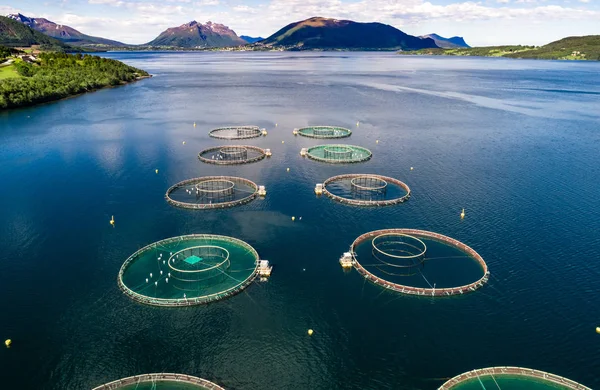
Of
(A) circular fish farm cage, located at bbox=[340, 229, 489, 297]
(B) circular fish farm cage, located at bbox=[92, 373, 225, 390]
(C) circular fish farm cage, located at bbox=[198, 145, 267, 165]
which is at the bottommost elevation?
(B) circular fish farm cage, located at bbox=[92, 373, 225, 390]

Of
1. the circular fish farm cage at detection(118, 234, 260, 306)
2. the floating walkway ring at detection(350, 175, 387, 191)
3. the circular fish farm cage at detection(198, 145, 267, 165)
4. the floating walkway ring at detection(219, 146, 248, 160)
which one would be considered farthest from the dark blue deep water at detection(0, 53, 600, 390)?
the floating walkway ring at detection(219, 146, 248, 160)

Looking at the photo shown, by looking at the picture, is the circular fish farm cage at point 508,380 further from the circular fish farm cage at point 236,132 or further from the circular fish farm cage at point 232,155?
the circular fish farm cage at point 236,132

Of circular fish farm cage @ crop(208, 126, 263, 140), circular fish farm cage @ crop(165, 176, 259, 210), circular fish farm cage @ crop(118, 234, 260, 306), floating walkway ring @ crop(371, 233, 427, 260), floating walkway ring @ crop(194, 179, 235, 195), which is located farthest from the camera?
circular fish farm cage @ crop(208, 126, 263, 140)

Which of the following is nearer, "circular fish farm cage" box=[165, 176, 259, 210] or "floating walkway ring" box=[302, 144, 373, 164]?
"circular fish farm cage" box=[165, 176, 259, 210]

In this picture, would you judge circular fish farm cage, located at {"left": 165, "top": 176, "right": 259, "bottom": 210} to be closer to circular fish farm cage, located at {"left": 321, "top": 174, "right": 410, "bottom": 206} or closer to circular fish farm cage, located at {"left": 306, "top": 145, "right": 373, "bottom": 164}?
circular fish farm cage, located at {"left": 321, "top": 174, "right": 410, "bottom": 206}

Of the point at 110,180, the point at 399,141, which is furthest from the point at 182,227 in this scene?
the point at 399,141

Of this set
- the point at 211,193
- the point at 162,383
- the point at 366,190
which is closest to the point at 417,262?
the point at 366,190

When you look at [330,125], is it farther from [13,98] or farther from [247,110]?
[13,98]

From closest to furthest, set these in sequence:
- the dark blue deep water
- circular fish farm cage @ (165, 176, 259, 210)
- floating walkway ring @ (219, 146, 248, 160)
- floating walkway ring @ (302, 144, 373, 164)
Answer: the dark blue deep water
circular fish farm cage @ (165, 176, 259, 210)
floating walkway ring @ (302, 144, 373, 164)
floating walkway ring @ (219, 146, 248, 160)
